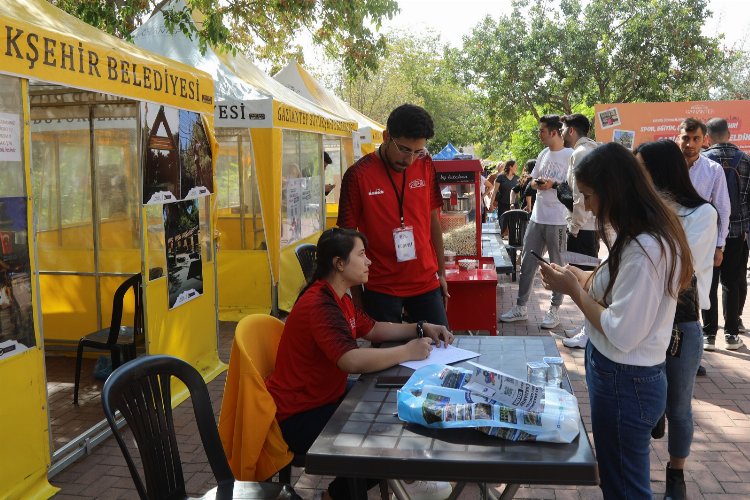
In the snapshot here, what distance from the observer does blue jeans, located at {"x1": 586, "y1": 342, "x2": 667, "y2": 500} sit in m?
2.25

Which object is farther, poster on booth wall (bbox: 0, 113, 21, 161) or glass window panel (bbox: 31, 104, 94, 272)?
glass window panel (bbox: 31, 104, 94, 272)

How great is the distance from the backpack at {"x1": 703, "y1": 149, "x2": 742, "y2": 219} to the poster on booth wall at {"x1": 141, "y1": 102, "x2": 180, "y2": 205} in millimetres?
4198

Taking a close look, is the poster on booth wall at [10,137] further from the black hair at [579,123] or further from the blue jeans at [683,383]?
the black hair at [579,123]

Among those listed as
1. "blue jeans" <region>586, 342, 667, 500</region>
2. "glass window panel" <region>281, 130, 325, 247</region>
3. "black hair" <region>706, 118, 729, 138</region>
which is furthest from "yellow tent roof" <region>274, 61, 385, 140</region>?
"blue jeans" <region>586, 342, 667, 500</region>

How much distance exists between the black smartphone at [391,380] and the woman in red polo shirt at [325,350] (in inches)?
2.8

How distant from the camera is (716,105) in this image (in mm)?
12617

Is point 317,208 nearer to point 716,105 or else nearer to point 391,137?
point 391,137

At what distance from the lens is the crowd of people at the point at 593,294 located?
217 cm

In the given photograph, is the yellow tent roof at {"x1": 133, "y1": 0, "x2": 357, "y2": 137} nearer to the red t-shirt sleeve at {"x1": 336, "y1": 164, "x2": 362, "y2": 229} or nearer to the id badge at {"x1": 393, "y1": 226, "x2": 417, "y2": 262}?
the red t-shirt sleeve at {"x1": 336, "y1": 164, "x2": 362, "y2": 229}

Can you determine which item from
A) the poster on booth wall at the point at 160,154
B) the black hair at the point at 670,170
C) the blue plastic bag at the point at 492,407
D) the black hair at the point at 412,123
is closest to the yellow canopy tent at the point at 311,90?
the poster on booth wall at the point at 160,154

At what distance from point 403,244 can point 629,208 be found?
4.84 feet

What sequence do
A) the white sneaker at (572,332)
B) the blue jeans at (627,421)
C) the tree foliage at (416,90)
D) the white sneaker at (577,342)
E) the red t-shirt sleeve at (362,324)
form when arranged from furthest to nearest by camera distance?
the tree foliage at (416,90) < the white sneaker at (572,332) < the white sneaker at (577,342) < the red t-shirt sleeve at (362,324) < the blue jeans at (627,421)

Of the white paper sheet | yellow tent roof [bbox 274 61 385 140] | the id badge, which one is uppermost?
yellow tent roof [bbox 274 61 385 140]

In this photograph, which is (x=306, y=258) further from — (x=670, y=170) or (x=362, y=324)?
(x=670, y=170)
